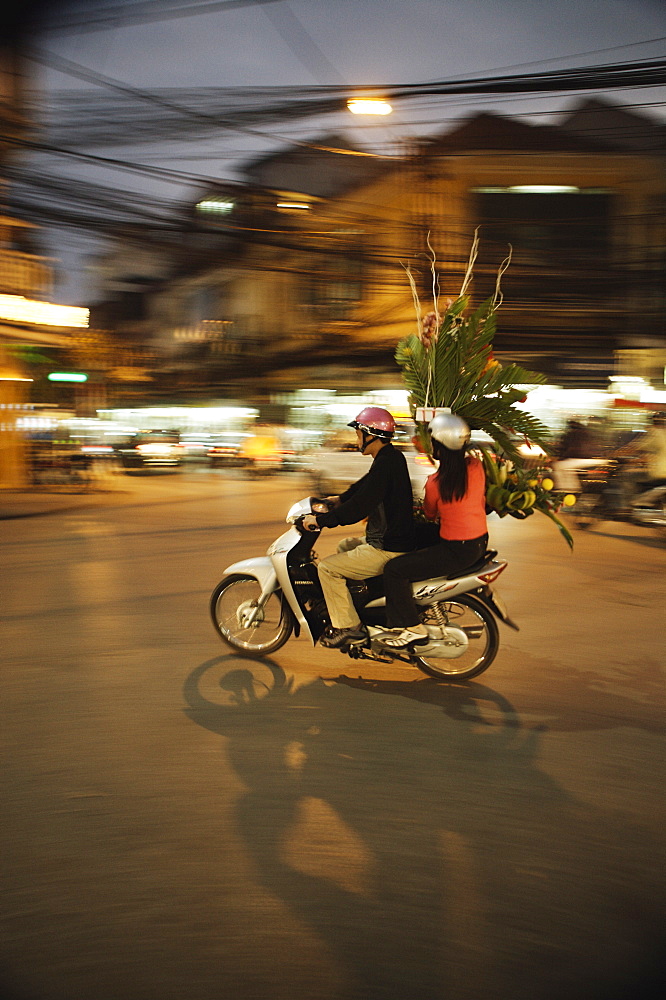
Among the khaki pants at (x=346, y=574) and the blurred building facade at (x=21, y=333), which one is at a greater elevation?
the blurred building facade at (x=21, y=333)

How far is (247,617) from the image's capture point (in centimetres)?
548

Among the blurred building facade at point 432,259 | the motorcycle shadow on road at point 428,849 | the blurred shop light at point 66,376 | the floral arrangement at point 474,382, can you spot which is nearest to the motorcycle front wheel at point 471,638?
the motorcycle shadow on road at point 428,849

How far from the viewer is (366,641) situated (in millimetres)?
5090

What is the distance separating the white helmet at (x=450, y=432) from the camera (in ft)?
15.7

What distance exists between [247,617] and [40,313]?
1407 cm

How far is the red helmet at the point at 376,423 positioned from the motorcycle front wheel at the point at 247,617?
4.16 feet

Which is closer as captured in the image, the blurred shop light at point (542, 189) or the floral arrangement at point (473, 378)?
the floral arrangement at point (473, 378)

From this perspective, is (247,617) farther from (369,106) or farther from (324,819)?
(369,106)

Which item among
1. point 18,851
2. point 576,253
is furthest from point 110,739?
point 576,253

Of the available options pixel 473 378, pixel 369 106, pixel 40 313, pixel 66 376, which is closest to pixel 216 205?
pixel 369 106

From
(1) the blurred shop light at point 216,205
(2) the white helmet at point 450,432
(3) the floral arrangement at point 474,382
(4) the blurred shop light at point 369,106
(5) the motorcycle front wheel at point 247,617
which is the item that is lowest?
(5) the motorcycle front wheel at point 247,617

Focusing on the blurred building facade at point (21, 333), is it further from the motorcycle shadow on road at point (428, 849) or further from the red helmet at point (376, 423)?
the motorcycle shadow on road at point (428, 849)

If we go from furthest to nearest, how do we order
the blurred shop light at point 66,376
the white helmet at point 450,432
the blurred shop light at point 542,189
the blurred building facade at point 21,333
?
the blurred shop light at point 66,376
the blurred shop light at point 542,189
the blurred building facade at point 21,333
the white helmet at point 450,432

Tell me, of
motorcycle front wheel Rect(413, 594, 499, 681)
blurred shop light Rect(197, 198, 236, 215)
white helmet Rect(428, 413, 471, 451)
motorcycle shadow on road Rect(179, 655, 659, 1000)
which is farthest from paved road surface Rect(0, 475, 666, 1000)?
blurred shop light Rect(197, 198, 236, 215)
